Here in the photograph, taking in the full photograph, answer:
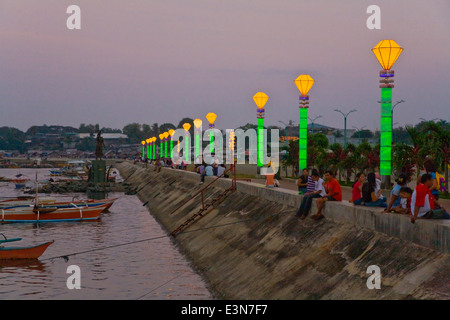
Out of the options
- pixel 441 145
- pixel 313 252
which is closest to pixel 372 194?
pixel 313 252

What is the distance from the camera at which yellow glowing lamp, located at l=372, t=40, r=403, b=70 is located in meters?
21.6

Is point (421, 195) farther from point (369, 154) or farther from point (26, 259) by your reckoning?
point (369, 154)

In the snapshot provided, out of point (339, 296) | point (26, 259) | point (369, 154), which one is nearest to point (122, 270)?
point (26, 259)

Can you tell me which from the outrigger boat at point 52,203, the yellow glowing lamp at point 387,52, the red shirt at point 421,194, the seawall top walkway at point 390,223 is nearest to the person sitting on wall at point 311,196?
the seawall top walkway at point 390,223

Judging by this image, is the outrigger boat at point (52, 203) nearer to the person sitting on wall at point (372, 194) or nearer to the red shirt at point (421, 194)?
the person sitting on wall at point (372, 194)

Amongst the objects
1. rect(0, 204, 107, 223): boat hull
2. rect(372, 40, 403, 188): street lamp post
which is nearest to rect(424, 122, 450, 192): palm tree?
rect(372, 40, 403, 188): street lamp post

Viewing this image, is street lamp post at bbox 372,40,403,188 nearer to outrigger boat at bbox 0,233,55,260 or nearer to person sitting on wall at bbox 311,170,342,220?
person sitting on wall at bbox 311,170,342,220

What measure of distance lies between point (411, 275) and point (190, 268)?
49.9 feet

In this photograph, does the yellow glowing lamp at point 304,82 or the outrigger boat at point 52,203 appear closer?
the yellow glowing lamp at point 304,82

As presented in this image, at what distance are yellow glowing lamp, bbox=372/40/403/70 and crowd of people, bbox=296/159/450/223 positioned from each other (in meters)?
4.26

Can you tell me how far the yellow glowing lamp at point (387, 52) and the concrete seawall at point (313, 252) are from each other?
5538 mm

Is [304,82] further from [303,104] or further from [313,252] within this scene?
[313,252]

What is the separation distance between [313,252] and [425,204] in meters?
4.89

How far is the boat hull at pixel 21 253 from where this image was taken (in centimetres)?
2892
